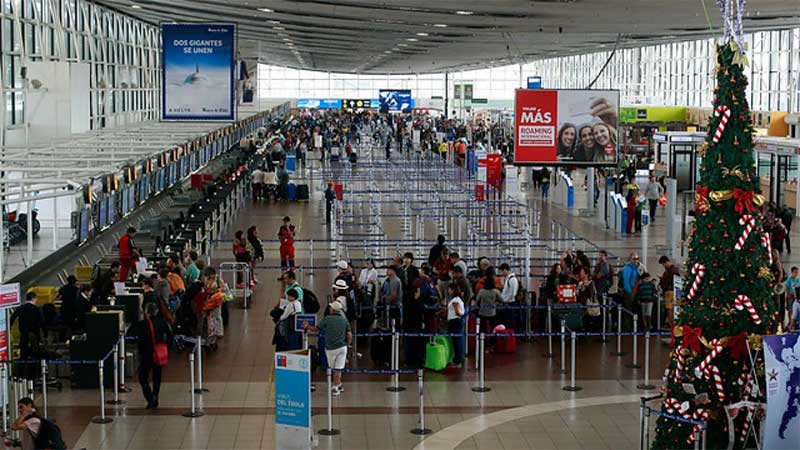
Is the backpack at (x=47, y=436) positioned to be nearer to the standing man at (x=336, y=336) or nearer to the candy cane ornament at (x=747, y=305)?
the standing man at (x=336, y=336)

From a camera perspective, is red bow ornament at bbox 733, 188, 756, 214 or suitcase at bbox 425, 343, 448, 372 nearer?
red bow ornament at bbox 733, 188, 756, 214

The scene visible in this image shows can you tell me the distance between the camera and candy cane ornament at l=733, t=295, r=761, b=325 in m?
11.8

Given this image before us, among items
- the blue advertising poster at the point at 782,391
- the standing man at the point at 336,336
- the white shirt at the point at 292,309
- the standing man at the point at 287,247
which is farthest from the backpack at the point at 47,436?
the standing man at the point at 287,247

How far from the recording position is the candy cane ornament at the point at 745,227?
11.8 meters

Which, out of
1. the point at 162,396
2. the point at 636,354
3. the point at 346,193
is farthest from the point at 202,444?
the point at 346,193

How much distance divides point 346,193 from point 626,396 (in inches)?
1018

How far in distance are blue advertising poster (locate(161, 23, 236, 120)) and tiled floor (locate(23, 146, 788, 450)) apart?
10.4m

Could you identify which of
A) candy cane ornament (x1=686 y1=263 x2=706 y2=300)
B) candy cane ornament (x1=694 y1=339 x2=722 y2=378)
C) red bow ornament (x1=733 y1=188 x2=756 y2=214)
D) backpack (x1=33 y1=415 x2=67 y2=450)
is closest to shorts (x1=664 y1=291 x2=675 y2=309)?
candy cane ornament (x1=686 y1=263 x2=706 y2=300)

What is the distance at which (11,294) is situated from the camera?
1409 cm

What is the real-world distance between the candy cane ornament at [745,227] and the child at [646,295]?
22.5ft

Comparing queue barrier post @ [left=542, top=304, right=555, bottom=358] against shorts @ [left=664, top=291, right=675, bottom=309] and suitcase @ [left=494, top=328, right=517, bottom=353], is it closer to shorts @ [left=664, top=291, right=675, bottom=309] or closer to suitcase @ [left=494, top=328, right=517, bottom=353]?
suitcase @ [left=494, top=328, right=517, bottom=353]

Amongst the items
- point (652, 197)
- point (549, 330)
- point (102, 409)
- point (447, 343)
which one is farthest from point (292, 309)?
point (652, 197)

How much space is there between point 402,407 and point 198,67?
1535cm

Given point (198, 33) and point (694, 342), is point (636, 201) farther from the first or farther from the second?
point (694, 342)
